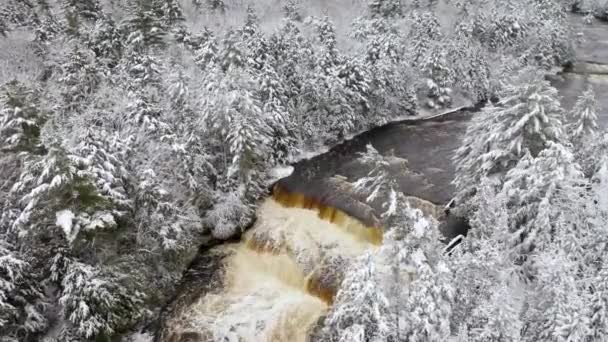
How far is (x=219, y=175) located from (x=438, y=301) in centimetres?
1762

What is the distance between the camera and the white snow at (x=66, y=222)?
17.2 m

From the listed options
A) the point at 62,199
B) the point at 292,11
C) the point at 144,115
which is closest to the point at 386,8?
the point at 292,11

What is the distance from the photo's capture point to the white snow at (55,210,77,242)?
1716cm

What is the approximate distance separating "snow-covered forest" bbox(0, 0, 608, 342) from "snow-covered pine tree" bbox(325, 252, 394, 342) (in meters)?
0.07

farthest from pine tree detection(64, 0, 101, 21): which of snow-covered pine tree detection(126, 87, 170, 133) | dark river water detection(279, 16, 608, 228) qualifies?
dark river water detection(279, 16, 608, 228)

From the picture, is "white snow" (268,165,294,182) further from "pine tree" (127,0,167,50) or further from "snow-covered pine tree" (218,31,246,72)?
"pine tree" (127,0,167,50)

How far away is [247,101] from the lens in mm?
26875

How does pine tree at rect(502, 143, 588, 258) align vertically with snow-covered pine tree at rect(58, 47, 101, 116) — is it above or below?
above

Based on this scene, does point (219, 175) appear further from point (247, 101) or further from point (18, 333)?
point (18, 333)

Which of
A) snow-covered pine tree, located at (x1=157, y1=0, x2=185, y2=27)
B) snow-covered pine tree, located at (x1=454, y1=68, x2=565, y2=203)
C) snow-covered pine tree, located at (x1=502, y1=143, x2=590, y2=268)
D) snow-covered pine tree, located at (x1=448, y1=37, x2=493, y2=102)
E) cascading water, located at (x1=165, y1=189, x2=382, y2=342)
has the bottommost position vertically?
cascading water, located at (x1=165, y1=189, x2=382, y2=342)

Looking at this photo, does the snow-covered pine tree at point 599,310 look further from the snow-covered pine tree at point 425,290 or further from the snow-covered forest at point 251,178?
the snow-covered pine tree at point 425,290

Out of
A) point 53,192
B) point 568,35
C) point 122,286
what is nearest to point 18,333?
point 122,286

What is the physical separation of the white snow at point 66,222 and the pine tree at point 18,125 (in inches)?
204

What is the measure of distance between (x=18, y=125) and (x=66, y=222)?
22.0 ft
